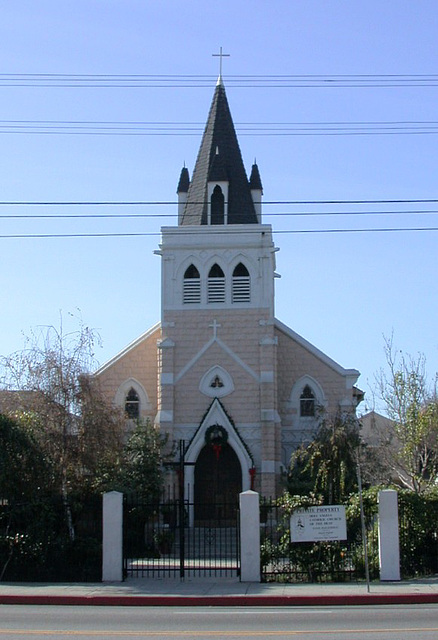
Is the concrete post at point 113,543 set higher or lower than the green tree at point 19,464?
lower

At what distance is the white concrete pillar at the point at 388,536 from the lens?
63.2 feet

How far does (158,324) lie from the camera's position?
1454 inches

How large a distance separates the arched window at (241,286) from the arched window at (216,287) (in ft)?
1.41

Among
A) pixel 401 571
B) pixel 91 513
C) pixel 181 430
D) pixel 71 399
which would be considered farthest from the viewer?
pixel 181 430

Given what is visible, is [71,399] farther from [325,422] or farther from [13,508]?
[325,422]

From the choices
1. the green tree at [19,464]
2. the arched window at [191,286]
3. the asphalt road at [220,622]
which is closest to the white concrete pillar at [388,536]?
the asphalt road at [220,622]

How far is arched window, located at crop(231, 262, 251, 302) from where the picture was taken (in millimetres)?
35594

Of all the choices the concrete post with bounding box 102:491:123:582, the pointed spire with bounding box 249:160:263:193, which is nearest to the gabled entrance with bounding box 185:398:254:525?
the pointed spire with bounding box 249:160:263:193

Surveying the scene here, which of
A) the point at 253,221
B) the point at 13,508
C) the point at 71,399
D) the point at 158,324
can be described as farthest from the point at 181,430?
the point at 13,508

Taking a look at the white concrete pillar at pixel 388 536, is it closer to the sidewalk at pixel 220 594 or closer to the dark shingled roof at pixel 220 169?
the sidewalk at pixel 220 594

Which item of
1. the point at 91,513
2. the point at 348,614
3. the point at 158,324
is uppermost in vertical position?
the point at 158,324

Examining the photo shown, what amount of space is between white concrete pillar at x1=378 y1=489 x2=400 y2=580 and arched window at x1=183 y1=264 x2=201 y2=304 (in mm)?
17123

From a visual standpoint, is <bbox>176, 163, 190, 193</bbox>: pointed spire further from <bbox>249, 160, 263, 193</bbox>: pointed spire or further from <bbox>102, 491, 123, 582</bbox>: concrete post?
<bbox>102, 491, 123, 582</bbox>: concrete post

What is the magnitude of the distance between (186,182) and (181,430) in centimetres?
1071
